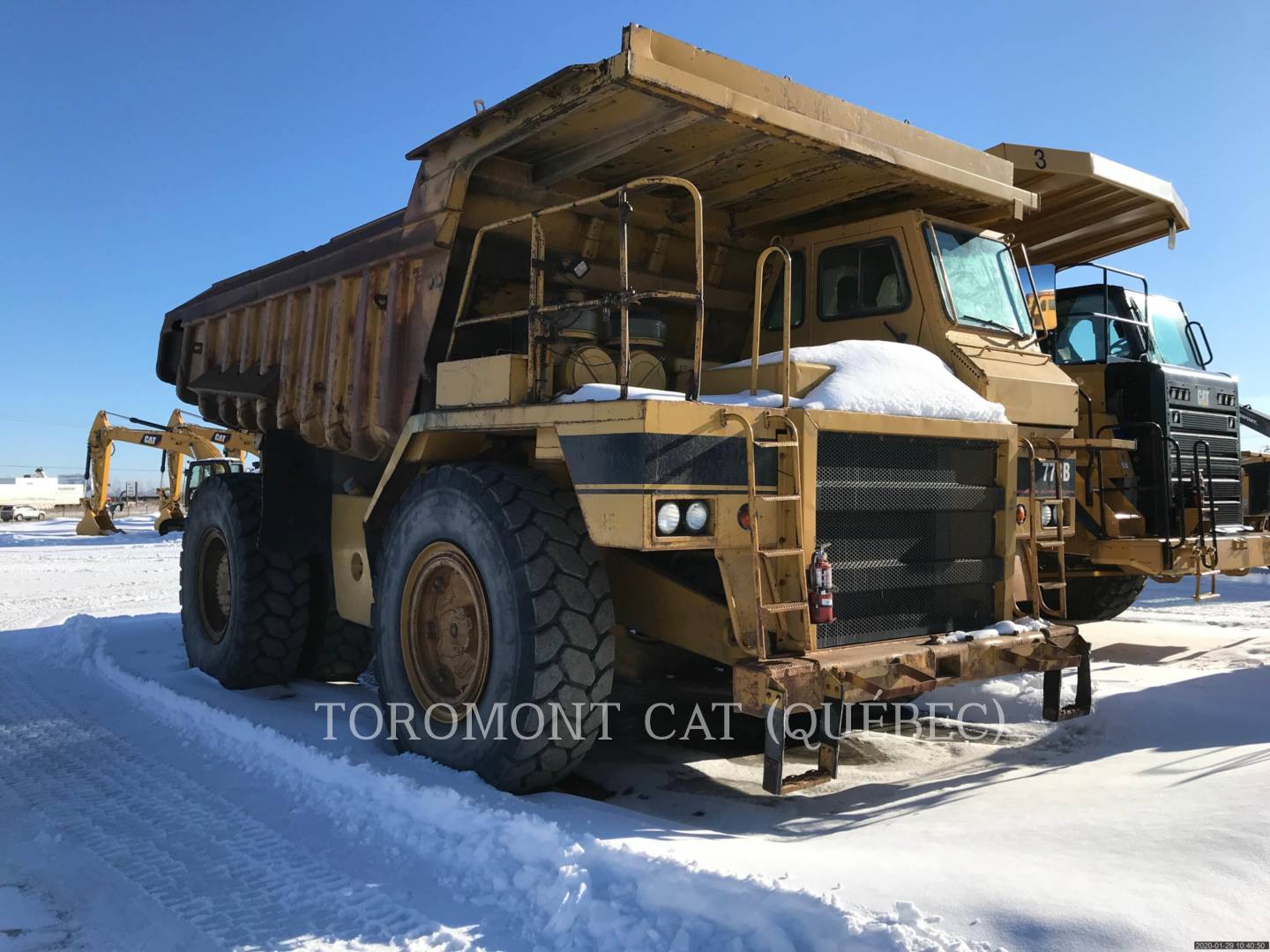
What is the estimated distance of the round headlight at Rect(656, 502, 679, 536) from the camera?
383 centimetres

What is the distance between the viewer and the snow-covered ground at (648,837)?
9.57 ft

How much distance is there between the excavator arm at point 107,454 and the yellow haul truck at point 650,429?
78.6 ft

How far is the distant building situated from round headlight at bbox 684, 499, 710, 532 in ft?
219

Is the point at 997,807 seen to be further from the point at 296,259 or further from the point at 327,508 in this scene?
the point at 296,259

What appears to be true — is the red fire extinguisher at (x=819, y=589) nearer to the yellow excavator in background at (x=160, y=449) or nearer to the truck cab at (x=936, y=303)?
the truck cab at (x=936, y=303)

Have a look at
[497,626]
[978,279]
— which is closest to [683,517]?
[497,626]

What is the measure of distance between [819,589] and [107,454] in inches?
1185

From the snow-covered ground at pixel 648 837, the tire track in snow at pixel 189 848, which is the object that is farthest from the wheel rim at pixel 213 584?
A: the tire track in snow at pixel 189 848

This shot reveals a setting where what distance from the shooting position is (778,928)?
2855 mm

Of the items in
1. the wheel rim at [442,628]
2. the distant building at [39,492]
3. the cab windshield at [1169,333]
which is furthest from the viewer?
the distant building at [39,492]

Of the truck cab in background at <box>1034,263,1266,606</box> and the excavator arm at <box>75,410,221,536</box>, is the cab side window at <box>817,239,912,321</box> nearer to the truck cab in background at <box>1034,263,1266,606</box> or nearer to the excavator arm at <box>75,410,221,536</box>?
the truck cab in background at <box>1034,263,1266,606</box>

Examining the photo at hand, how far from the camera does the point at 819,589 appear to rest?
4.04 meters

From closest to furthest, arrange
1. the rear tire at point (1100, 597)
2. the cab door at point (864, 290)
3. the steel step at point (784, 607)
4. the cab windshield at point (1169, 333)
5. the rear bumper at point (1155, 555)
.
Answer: the steel step at point (784, 607) < the cab door at point (864, 290) < the rear bumper at point (1155, 555) < the cab windshield at point (1169, 333) < the rear tire at point (1100, 597)

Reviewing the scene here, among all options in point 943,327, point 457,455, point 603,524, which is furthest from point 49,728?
point 943,327
